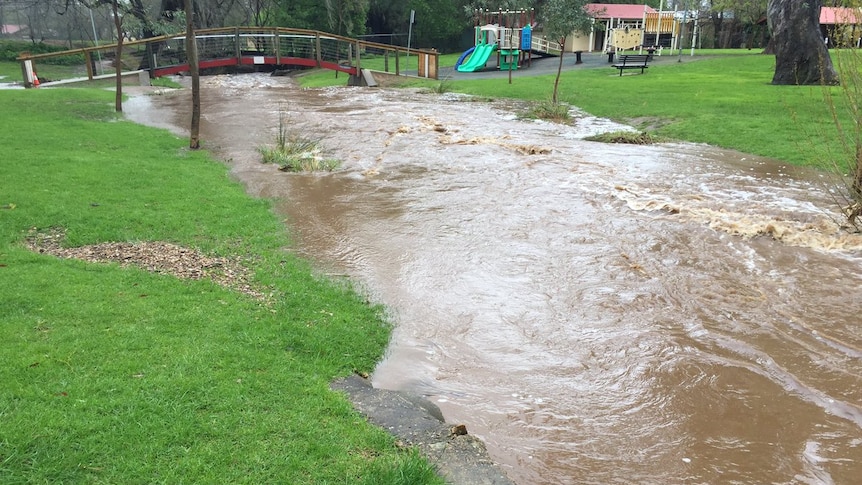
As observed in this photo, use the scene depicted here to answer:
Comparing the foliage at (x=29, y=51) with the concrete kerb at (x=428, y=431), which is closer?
the concrete kerb at (x=428, y=431)

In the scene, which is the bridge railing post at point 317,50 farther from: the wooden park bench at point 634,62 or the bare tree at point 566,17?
the wooden park bench at point 634,62

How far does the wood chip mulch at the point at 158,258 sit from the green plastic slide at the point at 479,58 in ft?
100

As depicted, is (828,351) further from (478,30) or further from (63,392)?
(478,30)

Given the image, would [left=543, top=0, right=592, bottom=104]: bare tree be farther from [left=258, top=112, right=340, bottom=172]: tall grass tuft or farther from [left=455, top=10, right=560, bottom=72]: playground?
[left=258, top=112, right=340, bottom=172]: tall grass tuft

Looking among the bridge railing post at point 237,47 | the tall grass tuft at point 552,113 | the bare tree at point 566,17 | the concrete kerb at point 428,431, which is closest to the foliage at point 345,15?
the bridge railing post at point 237,47

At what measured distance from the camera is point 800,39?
2112 cm

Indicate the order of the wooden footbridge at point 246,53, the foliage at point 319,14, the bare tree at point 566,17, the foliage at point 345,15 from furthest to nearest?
the foliage at point 319,14 < the foliage at point 345,15 < the wooden footbridge at point 246,53 < the bare tree at point 566,17

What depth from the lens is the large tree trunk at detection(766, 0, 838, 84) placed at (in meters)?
20.9

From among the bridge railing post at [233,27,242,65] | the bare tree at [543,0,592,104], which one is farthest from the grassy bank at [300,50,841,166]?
the bridge railing post at [233,27,242,65]

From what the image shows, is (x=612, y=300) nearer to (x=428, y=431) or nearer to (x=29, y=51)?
(x=428, y=431)

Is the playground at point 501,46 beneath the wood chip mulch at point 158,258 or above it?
above

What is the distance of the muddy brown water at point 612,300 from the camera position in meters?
4.28

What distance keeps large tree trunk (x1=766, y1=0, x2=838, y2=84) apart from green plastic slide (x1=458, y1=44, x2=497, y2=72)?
649 inches

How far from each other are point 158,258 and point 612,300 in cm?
475
